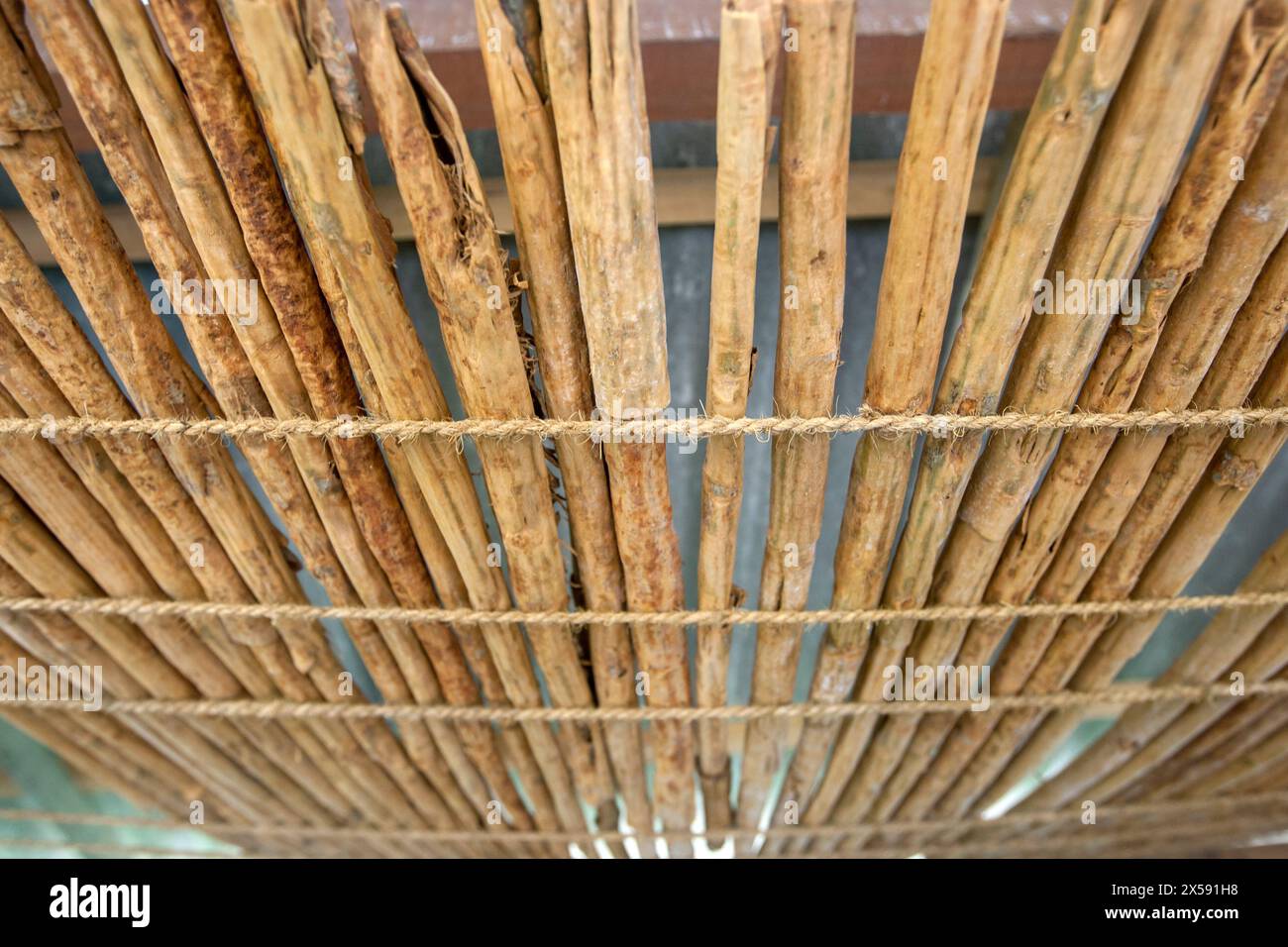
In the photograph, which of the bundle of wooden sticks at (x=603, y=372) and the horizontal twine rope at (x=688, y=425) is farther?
the horizontal twine rope at (x=688, y=425)

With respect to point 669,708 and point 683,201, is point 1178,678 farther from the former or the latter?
point 683,201

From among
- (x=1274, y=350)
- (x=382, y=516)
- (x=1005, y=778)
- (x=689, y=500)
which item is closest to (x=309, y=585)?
(x=382, y=516)

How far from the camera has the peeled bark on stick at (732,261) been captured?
3.29ft

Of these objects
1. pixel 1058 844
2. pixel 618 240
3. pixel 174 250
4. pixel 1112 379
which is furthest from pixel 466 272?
pixel 1058 844

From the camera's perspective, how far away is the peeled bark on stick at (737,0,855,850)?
1030 mm

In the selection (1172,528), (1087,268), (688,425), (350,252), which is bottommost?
(1172,528)

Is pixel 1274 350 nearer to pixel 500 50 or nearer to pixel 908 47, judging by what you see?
pixel 908 47

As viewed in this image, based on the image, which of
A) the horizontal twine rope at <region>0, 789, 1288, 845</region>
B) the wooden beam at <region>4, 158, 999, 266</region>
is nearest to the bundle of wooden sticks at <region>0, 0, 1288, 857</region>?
the horizontal twine rope at <region>0, 789, 1288, 845</region>

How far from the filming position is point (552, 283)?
51.0 inches

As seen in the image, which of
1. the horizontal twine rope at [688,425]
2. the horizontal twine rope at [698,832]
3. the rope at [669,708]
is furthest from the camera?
the horizontal twine rope at [698,832]

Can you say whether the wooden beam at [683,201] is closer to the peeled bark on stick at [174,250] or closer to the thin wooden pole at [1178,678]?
the peeled bark on stick at [174,250]

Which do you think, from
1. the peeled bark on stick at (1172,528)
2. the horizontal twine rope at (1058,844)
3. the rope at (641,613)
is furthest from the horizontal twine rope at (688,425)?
the horizontal twine rope at (1058,844)

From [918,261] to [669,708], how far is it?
1.40 meters

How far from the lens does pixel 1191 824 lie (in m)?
2.73
